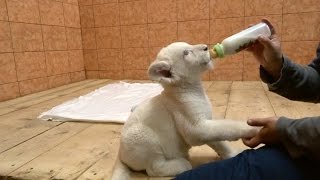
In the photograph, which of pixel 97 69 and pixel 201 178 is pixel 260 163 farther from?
pixel 97 69

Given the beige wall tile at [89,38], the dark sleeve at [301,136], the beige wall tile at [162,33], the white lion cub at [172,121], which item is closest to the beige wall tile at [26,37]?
the beige wall tile at [89,38]

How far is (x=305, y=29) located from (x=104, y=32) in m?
1.86

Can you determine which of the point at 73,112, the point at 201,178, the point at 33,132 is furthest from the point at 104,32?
the point at 201,178

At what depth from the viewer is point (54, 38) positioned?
2.71m

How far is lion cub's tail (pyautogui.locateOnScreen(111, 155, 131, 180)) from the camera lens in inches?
35.4

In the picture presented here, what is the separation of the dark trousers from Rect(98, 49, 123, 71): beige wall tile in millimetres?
2304

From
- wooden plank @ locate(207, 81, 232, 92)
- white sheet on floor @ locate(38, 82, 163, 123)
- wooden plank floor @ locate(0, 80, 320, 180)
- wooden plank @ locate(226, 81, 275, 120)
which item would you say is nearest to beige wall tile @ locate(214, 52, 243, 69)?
wooden plank @ locate(207, 81, 232, 92)

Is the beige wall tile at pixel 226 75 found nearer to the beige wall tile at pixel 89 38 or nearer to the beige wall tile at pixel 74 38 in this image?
the beige wall tile at pixel 89 38

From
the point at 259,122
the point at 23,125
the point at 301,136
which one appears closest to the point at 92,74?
the point at 23,125

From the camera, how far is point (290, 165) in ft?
2.30

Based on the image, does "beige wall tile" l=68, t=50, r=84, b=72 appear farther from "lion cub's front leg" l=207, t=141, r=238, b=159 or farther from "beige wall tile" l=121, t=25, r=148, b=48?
"lion cub's front leg" l=207, t=141, r=238, b=159

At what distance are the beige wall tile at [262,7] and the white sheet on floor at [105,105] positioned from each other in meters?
1.05

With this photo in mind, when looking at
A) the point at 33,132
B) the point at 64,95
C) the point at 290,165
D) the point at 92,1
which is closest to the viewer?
the point at 290,165

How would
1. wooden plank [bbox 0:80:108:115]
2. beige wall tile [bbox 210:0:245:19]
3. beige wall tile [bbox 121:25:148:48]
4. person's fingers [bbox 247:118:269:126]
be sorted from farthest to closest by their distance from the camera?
beige wall tile [bbox 121:25:148:48], beige wall tile [bbox 210:0:245:19], wooden plank [bbox 0:80:108:115], person's fingers [bbox 247:118:269:126]
